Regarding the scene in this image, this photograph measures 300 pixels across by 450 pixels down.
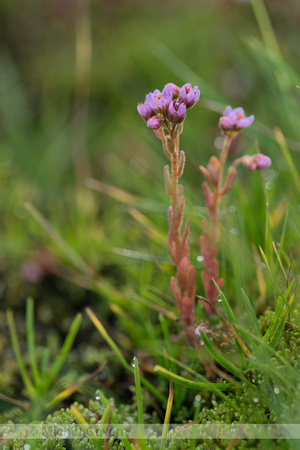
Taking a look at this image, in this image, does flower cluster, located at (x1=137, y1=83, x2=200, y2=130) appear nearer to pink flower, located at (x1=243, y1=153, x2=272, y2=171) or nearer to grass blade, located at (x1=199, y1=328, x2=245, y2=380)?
pink flower, located at (x1=243, y1=153, x2=272, y2=171)

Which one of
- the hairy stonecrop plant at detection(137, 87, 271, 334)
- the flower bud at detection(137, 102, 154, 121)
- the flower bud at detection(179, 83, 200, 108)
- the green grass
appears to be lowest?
the green grass

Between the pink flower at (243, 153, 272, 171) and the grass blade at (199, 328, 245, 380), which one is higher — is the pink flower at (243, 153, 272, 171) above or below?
above

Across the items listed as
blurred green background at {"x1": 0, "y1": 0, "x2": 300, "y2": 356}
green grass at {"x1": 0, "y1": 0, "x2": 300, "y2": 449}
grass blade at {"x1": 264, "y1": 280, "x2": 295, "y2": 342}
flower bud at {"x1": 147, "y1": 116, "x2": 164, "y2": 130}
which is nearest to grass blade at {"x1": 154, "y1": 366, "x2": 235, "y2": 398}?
green grass at {"x1": 0, "y1": 0, "x2": 300, "y2": 449}

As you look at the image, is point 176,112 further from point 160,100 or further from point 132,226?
point 132,226

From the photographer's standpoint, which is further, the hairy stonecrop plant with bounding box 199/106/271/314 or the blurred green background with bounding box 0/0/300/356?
the blurred green background with bounding box 0/0/300/356

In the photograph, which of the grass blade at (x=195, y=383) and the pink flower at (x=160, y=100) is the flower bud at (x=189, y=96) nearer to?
the pink flower at (x=160, y=100)

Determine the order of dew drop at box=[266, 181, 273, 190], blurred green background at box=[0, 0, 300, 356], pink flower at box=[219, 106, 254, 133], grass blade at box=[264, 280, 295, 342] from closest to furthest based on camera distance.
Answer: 1. grass blade at box=[264, 280, 295, 342]
2. pink flower at box=[219, 106, 254, 133]
3. dew drop at box=[266, 181, 273, 190]
4. blurred green background at box=[0, 0, 300, 356]

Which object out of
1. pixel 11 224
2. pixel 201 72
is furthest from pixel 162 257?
pixel 201 72
